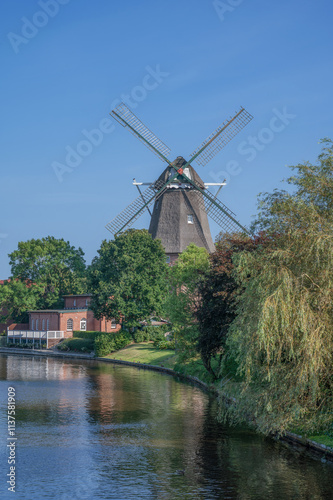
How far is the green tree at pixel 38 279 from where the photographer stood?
302 feet

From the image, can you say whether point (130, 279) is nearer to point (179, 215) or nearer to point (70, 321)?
point (179, 215)

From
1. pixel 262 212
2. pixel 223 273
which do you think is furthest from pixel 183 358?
pixel 262 212

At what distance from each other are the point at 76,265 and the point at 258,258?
74161 millimetres

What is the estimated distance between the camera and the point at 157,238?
251 ft

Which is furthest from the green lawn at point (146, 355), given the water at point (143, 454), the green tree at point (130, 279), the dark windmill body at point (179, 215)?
the water at point (143, 454)

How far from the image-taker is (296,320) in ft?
78.7

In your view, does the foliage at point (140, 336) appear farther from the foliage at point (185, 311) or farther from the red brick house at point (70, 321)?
the foliage at point (185, 311)

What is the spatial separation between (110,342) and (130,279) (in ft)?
25.4

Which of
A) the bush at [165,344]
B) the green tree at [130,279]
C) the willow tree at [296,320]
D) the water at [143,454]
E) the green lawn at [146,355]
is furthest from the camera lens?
the green tree at [130,279]

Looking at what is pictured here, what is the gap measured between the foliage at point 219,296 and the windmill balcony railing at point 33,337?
1786 inches

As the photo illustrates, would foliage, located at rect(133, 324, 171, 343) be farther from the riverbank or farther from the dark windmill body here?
the dark windmill body

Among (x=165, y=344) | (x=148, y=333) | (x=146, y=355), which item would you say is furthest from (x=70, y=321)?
(x=146, y=355)

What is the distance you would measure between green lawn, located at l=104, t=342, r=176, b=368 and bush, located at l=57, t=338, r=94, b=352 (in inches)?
245

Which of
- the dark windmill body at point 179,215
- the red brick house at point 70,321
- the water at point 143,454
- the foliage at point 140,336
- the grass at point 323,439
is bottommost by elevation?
the water at point 143,454
